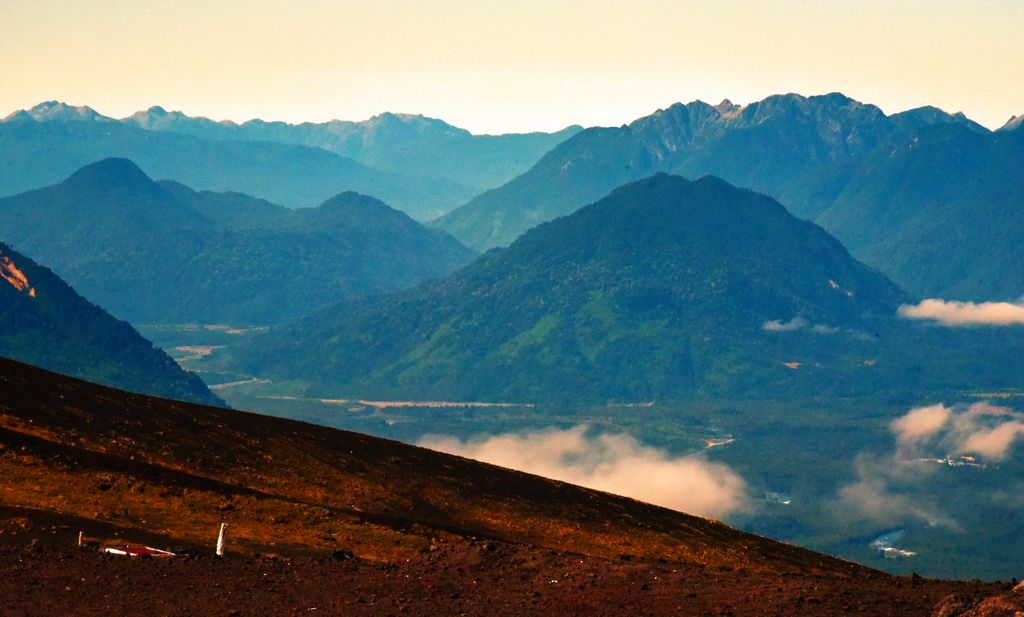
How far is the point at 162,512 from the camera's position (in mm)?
78188

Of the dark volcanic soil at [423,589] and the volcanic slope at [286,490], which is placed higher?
the volcanic slope at [286,490]

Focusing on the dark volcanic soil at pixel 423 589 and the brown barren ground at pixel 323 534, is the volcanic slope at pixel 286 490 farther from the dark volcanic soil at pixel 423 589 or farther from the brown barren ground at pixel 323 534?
the dark volcanic soil at pixel 423 589

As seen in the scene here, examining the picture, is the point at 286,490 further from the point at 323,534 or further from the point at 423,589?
the point at 423,589

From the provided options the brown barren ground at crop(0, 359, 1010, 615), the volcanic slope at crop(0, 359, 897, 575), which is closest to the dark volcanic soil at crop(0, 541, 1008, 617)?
the brown barren ground at crop(0, 359, 1010, 615)

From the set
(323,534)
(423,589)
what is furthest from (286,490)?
(423,589)

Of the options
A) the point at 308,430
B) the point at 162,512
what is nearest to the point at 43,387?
the point at 308,430

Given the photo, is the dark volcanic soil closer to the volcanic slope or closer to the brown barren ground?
the brown barren ground

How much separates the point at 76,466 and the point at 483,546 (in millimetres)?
25504

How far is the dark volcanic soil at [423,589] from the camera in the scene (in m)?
59.8

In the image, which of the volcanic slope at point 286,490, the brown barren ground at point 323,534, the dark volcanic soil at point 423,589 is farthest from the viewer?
the volcanic slope at point 286,490

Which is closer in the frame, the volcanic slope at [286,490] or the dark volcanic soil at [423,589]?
the dark volcanic soil at [423,589]

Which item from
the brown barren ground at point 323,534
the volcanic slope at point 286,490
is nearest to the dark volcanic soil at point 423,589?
the brown barren ground at point 323,534

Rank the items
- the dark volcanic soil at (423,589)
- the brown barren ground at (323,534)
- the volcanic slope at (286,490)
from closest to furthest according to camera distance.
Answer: the dark volcanic soil at (423,589) → the brown barren ground at (323,534) → the volcanic slope at (286,490)

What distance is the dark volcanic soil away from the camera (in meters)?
59.8
